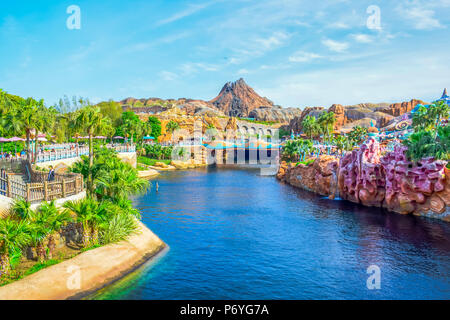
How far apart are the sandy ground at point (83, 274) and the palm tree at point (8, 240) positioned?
142cm

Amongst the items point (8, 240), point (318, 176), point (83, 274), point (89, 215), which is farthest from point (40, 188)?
point (318, 176)

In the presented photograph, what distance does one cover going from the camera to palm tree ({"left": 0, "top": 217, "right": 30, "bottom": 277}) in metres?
19.5

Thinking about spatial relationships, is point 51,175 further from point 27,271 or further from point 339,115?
point 339,115

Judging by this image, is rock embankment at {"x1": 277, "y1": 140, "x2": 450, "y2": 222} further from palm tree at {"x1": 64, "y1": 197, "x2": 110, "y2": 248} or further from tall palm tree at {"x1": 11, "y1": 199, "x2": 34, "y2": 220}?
tall palm tree at {"x1": 11, "y1": 199, "x2": 34, "y2": 220}

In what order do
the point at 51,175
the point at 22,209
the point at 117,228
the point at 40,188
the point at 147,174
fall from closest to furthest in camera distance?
1. the point at 22,209
2. the point at 40,188
3. the point at 117,228
4. the point at 51,175
5. the point at 147,174

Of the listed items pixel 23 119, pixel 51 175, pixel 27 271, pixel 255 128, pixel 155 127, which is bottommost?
pixel 27 271

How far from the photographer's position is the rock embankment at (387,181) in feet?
122

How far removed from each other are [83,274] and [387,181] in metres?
36.9

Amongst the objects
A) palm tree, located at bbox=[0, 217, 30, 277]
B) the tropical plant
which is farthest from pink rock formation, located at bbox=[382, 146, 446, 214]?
palm tree, located at bbox=[0, 217, 30, 277]

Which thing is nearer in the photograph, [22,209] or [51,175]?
[22,209]

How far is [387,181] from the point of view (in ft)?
139

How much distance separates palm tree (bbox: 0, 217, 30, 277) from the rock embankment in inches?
1533
